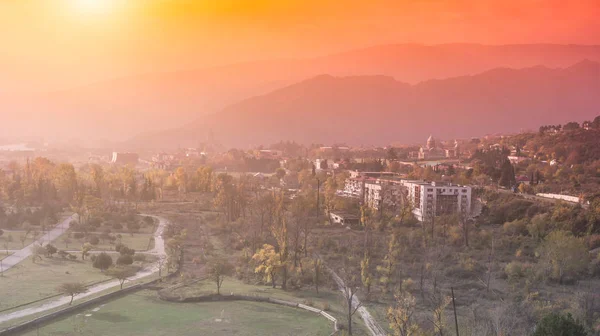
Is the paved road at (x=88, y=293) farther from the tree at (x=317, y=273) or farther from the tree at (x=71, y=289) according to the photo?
the tree at (x=317, y=273)

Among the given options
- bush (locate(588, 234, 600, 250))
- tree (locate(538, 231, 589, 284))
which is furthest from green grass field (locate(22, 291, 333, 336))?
bush (locate(588, 234, 600, 250))

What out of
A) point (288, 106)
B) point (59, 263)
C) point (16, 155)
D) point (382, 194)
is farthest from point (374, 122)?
point (59, 263)

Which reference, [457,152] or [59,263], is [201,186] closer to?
[59,263]

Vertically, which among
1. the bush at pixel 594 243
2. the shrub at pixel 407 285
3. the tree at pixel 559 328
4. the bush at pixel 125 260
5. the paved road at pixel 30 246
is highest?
the tree at pixel 559 328

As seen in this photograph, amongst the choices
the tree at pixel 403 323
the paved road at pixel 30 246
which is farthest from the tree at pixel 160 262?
the tree at pixel 403 323

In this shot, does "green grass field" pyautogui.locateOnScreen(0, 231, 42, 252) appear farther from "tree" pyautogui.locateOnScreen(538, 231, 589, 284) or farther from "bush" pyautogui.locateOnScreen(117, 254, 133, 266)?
"tree" pyautogui.locateOnScreen(538, 231, 589, 284)
